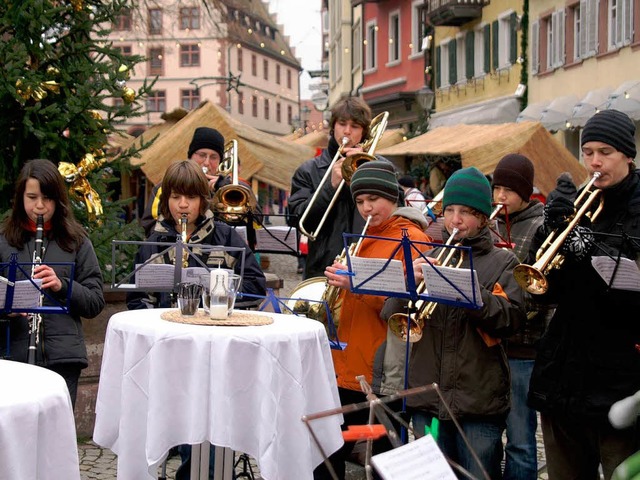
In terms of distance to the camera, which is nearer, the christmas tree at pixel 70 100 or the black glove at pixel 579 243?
the black glove at pixel 579 243

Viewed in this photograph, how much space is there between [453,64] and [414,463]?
34.0m

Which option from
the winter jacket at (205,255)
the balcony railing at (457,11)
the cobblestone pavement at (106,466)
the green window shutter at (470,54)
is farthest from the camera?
the green window shutter at (470,54)

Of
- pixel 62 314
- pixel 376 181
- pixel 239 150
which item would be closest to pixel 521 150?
pixel 239 150

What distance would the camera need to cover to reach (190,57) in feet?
271

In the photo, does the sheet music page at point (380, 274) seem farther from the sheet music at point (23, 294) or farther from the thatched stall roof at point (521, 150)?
the thatched stall roof at point (521, 150)

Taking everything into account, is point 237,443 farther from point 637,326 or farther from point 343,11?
point 343,11

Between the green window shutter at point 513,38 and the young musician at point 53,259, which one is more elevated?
the green window shutter at point 513,38

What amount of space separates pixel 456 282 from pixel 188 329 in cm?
114

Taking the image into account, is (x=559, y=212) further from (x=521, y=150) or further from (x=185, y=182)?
(x=521, y=150)

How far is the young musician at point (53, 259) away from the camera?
5.75m

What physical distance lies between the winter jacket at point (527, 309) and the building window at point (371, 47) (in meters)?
39.3

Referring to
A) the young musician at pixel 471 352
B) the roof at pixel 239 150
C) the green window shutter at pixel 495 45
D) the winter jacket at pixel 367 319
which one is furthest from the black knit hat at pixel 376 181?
the green window shutter at pixel 495 45

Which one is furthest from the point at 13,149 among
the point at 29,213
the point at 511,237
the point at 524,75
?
the point at 524,75

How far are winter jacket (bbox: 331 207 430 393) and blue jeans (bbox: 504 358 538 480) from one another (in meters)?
0.82
